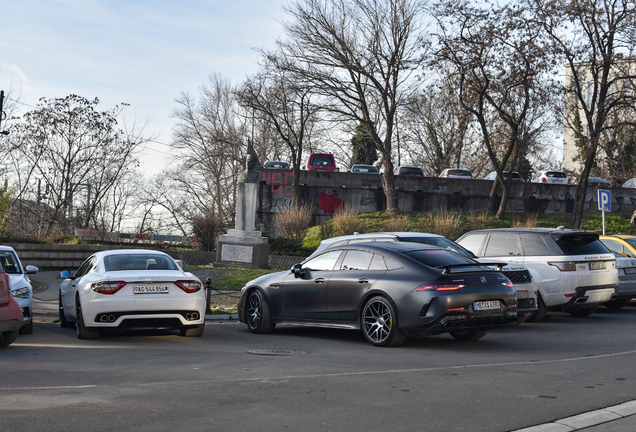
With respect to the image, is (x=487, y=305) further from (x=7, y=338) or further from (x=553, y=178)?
(x=553, y=178)

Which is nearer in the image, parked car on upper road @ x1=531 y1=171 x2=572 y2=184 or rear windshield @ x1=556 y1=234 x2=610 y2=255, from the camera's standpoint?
rear windshield @ x1=556 y1=234 x2=610 y2=255

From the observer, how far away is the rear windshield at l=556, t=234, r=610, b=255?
1262 centimetres

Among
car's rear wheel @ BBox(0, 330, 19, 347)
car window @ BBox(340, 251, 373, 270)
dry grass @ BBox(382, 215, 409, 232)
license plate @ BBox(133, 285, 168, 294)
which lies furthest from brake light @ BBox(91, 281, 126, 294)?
dry grass @ BBox(382, 215, 409, 232)

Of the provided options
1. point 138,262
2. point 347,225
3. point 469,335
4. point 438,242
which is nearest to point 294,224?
point 347,225

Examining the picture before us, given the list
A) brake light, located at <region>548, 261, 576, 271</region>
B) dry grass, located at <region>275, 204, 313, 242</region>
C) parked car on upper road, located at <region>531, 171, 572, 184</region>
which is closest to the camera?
brake light, located at <region>548, 261, 576, 271</region>

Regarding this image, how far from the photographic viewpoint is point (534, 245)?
12961mm

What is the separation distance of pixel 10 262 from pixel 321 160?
30.3m

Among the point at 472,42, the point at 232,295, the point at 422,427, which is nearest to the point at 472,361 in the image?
the point at 422,427

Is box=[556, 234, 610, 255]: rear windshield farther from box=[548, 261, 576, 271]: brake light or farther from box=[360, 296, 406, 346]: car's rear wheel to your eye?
box=[360, 296, 406, 346]: car's rear wheel

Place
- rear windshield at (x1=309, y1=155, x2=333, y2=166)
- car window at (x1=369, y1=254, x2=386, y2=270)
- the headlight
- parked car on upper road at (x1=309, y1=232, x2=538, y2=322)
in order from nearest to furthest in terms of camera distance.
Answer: car window at (x1=369, y1=254, x2=386, y2=270), the headlight, parked car on upper road at (x1=309, y1=232, x2=538, y2=322), rear windshield at (x1=309, y1=155, x2=333, y2=166)

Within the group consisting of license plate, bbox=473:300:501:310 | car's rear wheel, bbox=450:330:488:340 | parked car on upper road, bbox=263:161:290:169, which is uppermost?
parked car on upper road, bbox=263:161:290:169

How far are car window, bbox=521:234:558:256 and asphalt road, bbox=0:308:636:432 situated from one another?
276 centimetres

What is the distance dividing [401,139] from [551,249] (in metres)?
44.1

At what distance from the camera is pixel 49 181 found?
A: 1395 inches
